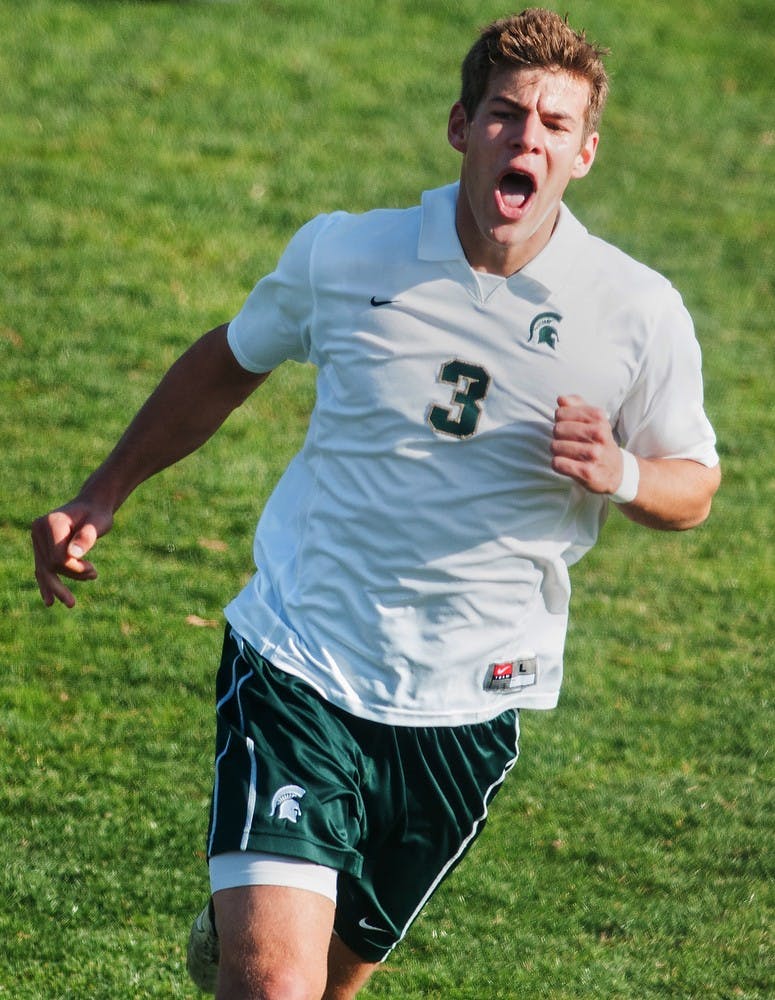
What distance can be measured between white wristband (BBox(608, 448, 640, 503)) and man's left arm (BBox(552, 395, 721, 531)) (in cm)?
1

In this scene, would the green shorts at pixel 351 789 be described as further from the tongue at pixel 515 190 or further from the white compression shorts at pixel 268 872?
the tongue at pixel 515 190

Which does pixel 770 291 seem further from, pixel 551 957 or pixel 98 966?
pixel 98 966

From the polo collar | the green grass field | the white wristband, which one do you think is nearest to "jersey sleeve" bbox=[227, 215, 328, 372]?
the polo collar

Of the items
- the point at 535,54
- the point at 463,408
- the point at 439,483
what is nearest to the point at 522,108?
the point at 535,54

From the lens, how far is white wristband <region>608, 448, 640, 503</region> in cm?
313

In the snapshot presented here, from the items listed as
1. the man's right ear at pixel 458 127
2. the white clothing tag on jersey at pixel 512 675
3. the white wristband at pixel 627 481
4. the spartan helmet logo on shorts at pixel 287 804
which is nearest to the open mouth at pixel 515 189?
the man's right ear at pixel 458 127

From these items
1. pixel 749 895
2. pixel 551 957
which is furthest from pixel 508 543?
pixel 749 895

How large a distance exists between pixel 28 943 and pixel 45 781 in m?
0.90

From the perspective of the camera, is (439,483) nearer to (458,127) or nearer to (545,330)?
(545,330)

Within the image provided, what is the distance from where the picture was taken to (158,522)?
7.20 m

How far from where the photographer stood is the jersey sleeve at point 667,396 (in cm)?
332

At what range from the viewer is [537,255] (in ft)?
11.0

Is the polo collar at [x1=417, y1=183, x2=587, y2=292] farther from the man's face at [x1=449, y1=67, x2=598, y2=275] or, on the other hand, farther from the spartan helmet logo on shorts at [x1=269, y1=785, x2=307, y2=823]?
the spartan helmet logo on shorts at [x1=269, y1=785, x2=307, y2=823]

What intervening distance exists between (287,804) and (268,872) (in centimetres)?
15
